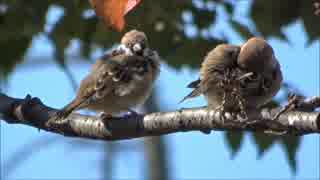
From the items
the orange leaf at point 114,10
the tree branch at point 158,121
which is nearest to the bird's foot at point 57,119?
the tree branch at point 158,121

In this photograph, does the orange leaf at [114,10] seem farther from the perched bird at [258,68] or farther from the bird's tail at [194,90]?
the bird's tail at [194,90]

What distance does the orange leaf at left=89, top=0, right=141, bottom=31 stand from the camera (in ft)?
7.38

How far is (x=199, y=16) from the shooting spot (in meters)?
3.97

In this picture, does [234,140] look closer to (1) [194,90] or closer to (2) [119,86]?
(2) [119,86]

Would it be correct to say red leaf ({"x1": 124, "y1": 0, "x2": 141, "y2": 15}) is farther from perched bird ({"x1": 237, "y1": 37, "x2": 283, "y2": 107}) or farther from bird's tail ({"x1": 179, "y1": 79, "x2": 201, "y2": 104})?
bird's tail ({"x1": 179, "y1": 79, "x2": 201, "y2": 104})

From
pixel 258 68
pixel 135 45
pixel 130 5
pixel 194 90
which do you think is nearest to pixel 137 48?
pixel 135 45

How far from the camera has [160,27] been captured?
393 centimetres

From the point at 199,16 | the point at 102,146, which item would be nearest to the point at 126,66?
the point at 199,16

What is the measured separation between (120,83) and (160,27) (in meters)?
0.33

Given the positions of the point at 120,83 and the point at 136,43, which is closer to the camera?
the point at 120,83

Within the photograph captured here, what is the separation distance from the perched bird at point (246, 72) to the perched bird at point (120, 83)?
3.05ft

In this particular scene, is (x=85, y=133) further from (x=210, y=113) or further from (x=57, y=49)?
(x=57, y=49)

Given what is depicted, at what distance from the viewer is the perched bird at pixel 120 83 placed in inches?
148

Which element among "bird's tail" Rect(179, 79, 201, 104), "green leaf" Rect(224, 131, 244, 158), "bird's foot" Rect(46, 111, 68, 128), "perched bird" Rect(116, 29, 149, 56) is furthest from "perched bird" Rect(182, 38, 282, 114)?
"perched bird" Rect(116, 29, 149, 56)
